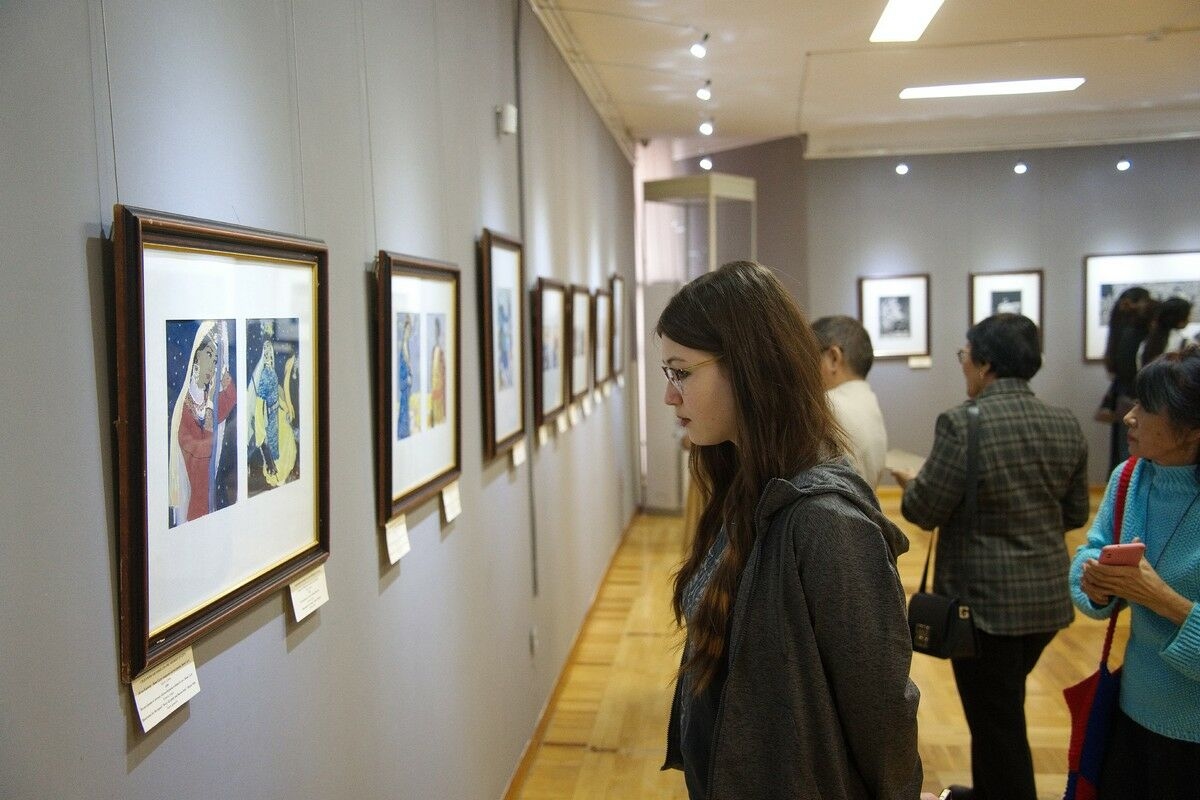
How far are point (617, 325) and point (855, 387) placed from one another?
4.89m

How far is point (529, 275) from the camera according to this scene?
186 inches

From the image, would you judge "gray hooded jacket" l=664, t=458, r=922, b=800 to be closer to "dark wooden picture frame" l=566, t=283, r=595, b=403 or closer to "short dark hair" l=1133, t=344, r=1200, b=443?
"short dark hair" l=1133, t=344, r=1200, b=443

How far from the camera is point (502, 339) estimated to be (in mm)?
4023

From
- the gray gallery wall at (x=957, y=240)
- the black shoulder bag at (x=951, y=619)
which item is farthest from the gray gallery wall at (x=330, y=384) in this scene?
the gray gallery wall at (x=957, y=240)

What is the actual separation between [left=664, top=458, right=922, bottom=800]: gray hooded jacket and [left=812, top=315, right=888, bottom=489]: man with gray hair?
7.02 ft

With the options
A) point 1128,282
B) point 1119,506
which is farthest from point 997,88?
point 1119,506

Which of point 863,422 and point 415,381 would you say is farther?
point 863,422

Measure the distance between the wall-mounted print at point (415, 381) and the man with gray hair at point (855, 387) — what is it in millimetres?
1376

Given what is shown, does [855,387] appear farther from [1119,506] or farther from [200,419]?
[200,419]

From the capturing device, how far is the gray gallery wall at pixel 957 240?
9234 mm

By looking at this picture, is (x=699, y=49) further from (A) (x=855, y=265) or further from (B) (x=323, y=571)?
(A) (x=855, y=265)

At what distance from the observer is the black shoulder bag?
316cm

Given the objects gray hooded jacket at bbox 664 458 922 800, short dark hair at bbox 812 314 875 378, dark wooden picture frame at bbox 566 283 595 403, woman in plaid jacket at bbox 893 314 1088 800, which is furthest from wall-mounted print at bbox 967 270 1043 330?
gray hooded jacket at bbox 664 458 922 800

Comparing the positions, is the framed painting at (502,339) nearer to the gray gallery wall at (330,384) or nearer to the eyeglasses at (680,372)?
the gray gallery wall at (330,384)
